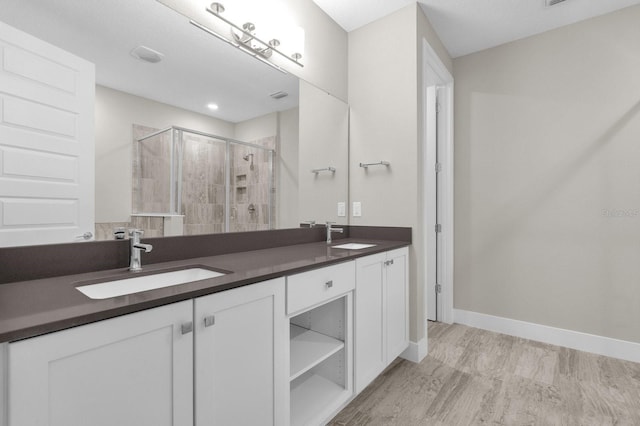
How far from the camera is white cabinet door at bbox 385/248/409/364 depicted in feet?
6.18

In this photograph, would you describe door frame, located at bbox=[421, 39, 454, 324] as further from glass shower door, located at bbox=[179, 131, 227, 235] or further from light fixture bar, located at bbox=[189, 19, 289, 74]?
glass shower door, located at bbox=[179, 131, 227, 235]

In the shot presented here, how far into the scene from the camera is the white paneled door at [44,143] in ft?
2.99

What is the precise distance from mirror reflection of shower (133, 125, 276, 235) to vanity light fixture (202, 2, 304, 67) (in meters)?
0.51

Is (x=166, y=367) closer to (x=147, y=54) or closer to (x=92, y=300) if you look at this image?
(x=92, y=300)

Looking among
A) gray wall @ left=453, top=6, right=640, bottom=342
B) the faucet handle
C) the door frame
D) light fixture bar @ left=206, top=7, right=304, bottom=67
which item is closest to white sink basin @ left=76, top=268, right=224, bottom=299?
the faucet handle

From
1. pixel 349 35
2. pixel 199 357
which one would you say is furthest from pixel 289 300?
pixel 349 35

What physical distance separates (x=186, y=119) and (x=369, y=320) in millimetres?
1402

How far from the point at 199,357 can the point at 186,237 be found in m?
0.68

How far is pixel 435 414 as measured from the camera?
1.58 metres

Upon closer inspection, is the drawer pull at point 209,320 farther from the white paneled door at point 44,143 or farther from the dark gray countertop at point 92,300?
the white paneled door at point 44,143

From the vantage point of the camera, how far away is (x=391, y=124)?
226cm

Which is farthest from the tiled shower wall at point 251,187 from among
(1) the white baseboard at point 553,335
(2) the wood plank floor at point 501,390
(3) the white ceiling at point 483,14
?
(1) the white baseboard at point 553,335

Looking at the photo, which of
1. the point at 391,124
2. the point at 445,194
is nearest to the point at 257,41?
the point at 391,124

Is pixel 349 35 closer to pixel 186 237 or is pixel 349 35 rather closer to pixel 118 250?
pixel 186 237
